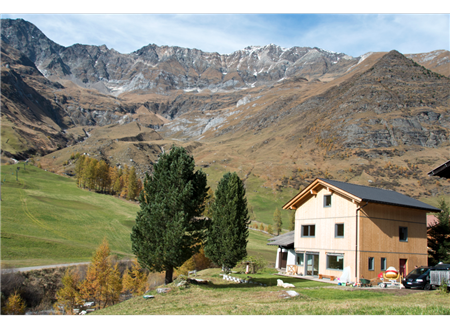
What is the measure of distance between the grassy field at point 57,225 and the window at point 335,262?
33223 mm

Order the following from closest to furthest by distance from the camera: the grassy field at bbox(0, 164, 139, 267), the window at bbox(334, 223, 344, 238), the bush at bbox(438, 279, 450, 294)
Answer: the bush at bbox(438, 279, 450, 294) → the window at bbox(334, 223, 344, 238) → the grassy field at bbox(0, 164, 139, 267)

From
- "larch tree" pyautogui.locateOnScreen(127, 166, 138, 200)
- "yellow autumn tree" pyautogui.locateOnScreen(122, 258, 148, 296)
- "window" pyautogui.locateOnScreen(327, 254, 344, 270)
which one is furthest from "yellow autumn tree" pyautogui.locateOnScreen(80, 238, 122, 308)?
"larch tree" pyautogui.locateOnScreen(127, 166, 138, 200)

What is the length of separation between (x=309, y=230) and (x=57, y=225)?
5687cm

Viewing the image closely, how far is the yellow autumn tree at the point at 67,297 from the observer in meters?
37.8

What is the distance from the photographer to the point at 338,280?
26625 millimetres

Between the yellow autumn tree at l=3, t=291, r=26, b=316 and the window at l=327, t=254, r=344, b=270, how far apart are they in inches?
1307

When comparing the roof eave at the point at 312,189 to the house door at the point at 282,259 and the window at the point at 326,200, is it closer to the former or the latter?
the window at the point at 326,200

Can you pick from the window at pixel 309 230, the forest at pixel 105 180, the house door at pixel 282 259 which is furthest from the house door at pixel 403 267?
the forest at pixel 105 180

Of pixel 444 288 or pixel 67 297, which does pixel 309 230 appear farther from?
pixel 67 297

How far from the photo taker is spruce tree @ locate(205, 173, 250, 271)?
1185 inches

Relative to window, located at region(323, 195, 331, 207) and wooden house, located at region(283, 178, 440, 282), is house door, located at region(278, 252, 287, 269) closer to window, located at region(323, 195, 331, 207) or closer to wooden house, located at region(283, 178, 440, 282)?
wooden house, located at region(283, 178, 440, 282)

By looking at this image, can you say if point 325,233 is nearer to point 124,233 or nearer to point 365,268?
point 365,268

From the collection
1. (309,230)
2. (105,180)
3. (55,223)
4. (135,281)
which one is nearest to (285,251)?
(309,230)
